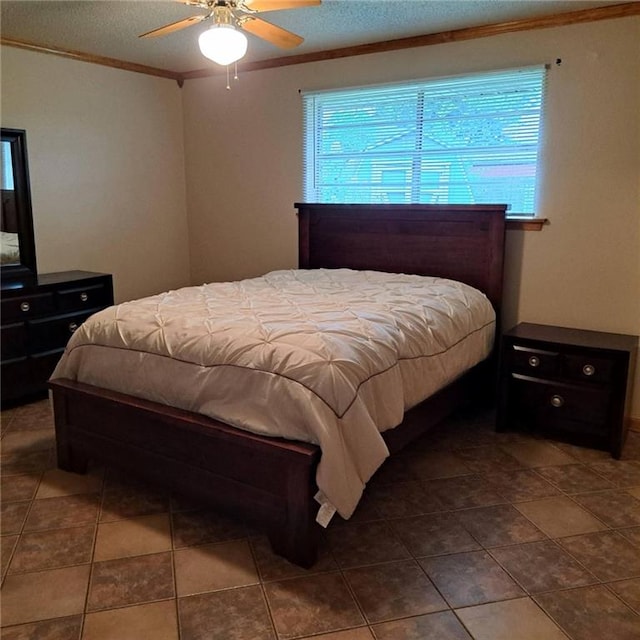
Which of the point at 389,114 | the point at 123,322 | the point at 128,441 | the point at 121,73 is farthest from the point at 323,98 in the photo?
the point at 128,441

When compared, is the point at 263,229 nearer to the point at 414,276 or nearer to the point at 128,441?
the point at 414,276

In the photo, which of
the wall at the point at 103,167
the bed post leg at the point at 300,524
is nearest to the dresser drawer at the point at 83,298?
the wall at the point at 103,167

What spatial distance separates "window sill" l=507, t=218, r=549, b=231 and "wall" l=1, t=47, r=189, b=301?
2896 mm

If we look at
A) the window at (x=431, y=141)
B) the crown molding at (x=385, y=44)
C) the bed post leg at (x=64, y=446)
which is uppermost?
the crown molding at (x=385, y=44)

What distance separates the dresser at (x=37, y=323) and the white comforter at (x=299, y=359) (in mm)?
977

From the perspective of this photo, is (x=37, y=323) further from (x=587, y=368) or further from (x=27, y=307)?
(x=587, y=368)

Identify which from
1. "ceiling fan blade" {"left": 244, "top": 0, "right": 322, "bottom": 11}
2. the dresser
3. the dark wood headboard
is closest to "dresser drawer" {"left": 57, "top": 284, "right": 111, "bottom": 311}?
the dresser

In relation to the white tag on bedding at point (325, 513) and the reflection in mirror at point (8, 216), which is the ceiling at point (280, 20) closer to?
the reflection in mirror at point (8, 216)

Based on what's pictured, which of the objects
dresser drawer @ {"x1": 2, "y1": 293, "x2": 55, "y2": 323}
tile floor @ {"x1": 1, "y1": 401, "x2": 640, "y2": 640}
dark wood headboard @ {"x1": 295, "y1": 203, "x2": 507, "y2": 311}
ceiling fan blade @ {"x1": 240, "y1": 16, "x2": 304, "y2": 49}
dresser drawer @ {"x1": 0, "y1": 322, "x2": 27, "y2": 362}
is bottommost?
tile floor @ {"x1": 1, "y1": 401, "x2": 640, "y2": 640}

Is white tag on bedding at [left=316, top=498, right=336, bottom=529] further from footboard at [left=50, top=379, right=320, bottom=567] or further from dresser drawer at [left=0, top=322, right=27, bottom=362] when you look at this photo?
dresser drawer at [left=0, top=322, right=27, bottom=362]

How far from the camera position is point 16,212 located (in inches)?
141

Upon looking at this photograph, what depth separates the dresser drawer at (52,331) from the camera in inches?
141

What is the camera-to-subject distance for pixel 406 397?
8.00ft

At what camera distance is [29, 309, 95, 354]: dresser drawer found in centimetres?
358
